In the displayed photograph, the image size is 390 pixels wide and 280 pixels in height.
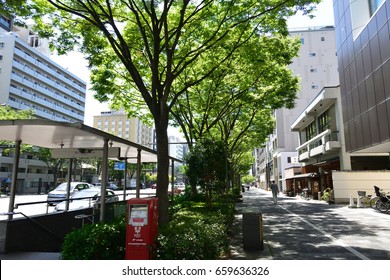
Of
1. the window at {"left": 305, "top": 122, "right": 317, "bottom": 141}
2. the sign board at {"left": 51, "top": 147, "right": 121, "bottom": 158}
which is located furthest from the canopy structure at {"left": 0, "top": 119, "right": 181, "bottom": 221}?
the window at {"left": 305, "top": 122, "right": 317, "bottom": 141}

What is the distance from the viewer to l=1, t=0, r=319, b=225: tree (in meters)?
8.59

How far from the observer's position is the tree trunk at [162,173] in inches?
324

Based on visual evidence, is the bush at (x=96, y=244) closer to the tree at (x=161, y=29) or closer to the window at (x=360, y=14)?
the tree at (x=161, y=29)

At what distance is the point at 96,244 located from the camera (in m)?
5.59

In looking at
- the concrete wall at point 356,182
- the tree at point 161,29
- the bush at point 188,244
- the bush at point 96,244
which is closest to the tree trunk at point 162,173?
the tree at point 161,29

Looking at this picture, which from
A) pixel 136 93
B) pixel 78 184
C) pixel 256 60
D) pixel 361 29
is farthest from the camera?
pixel 78 184

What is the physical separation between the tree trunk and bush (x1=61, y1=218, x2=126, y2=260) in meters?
2.23

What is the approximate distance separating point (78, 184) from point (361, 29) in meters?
24.3

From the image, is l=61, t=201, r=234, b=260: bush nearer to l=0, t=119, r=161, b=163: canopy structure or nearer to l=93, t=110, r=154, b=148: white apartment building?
l=0, t=119, r=161, b=163: canopy structure

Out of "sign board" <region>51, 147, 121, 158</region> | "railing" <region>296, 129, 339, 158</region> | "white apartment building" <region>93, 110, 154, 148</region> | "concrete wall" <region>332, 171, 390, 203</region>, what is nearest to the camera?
"sign board" <region>51, 147, 121, 158</region>

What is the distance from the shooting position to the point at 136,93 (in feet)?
53.7

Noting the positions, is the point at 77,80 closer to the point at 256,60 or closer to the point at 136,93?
the point at 136,93

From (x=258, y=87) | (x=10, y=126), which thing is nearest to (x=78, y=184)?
(x=258, y=87)

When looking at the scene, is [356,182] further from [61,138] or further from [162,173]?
[61,138]
